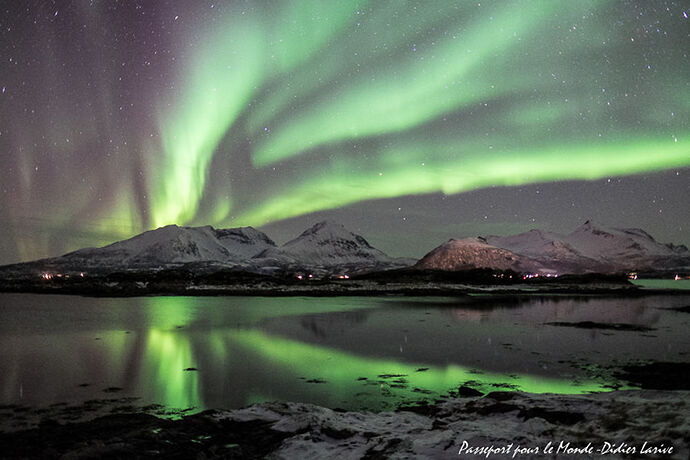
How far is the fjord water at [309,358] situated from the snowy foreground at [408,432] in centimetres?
258

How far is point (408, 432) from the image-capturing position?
31.9 feet

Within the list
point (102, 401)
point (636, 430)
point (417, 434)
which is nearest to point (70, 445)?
point (102, 401)

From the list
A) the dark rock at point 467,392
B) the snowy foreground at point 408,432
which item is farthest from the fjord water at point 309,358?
the snowy foreground at point 408,432

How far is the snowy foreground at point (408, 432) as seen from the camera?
8.27 meters

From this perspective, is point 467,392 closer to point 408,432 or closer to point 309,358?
point 408,432

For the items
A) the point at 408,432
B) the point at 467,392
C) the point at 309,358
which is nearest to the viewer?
the point at 408,432

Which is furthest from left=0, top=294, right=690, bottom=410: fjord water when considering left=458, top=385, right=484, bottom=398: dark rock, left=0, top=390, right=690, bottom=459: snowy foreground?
left=0, top=390, right=690, bottom=459: snowy foreground

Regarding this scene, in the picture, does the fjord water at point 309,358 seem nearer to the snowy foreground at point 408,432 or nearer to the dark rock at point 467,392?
the dark rock at point 467,392

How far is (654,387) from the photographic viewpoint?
48.4 ft

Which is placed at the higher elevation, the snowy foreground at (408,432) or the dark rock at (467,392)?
the snowy foreground at (408,432)

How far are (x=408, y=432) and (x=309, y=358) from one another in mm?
12233

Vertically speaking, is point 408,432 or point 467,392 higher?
point 408,432

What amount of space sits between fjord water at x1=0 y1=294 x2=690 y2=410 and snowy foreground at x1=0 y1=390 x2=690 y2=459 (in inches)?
102

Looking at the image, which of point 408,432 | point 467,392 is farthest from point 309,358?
point 408,432
